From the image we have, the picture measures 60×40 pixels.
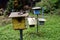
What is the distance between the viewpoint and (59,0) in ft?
43.7

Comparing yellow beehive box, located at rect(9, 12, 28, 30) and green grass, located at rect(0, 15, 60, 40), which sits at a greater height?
yellow beehive box, located at rect(9, 12, 28, 30)

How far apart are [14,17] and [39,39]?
229 cm

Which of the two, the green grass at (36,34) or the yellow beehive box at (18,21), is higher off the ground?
the yellow beehive box at (18,21)

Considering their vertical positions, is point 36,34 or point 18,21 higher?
point 18,21

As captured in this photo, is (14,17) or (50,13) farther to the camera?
(50,13)

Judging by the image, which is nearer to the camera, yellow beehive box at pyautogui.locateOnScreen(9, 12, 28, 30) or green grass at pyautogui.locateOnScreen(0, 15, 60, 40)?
yellow beehive box at pyautogui.locateOnScreen(9, 12, 28, 30)

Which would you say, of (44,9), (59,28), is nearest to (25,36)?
(59,28)

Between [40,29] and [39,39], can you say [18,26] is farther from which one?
[40,29]

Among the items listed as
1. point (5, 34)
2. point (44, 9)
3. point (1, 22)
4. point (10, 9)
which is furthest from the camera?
point (44, 9)

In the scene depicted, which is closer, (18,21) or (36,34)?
(18,21)

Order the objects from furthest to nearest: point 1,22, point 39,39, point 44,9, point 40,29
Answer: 1. point 44,9
2. point 1,22
3. point 40,29
4. point 39,39

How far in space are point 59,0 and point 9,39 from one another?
6831mm

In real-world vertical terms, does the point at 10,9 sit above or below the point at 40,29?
above

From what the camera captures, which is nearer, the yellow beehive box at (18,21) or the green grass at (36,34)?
the yellow beehive box at (18,21)
